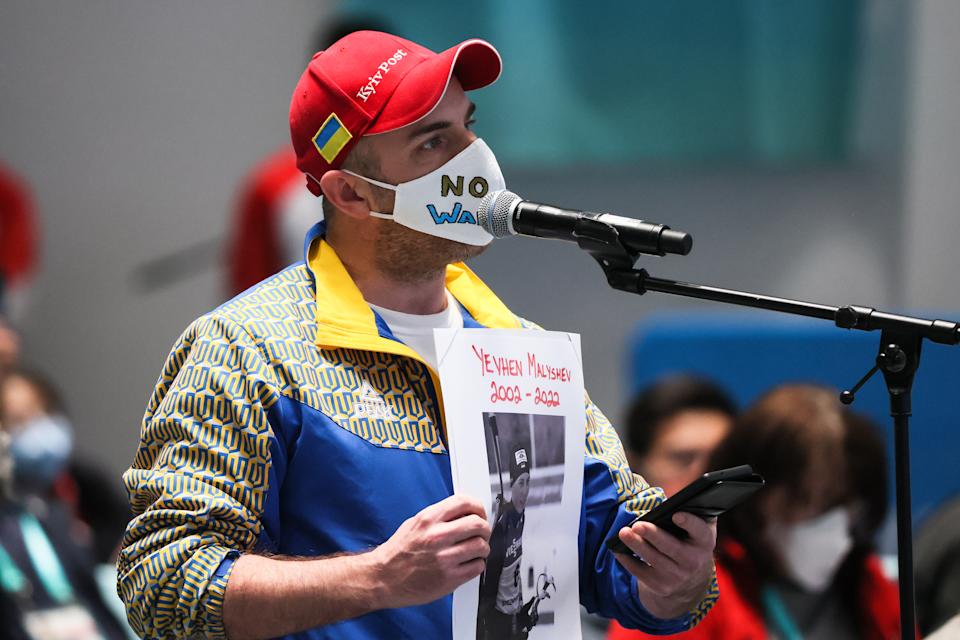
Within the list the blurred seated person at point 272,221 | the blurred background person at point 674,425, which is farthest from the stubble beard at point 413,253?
the blurred seated person at point 272,221

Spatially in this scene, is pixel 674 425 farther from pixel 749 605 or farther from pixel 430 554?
pixel 430 554

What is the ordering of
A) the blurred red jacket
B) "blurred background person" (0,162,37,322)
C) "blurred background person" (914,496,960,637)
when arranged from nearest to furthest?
1. the blurred red jacket
2. "blurred background person" (914,496,960,637)
3. "blurred background person" (0,162,37,322)

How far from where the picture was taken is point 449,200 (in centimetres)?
178

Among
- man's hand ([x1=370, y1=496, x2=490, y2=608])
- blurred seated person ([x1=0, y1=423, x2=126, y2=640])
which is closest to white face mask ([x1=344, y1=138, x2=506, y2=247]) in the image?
man's hand ([x1=370, y1=496, x2=490, y2=608])

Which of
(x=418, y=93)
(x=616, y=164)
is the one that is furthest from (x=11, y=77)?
(x=418, y=93)

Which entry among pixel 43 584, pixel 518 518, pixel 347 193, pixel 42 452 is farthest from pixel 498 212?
pixel 42 452

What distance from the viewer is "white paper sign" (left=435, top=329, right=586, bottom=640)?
1639mm

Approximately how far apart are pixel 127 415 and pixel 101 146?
1.13m

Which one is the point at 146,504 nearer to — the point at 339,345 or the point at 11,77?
the point at 339,345

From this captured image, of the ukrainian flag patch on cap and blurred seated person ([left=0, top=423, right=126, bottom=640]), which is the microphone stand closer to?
the ukrainian flag patch on cap

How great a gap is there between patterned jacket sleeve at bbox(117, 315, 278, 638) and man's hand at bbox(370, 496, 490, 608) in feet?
0.57

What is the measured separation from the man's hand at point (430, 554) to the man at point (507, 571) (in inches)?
4.9

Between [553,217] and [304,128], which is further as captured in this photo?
[304,128]

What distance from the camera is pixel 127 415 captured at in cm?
589
